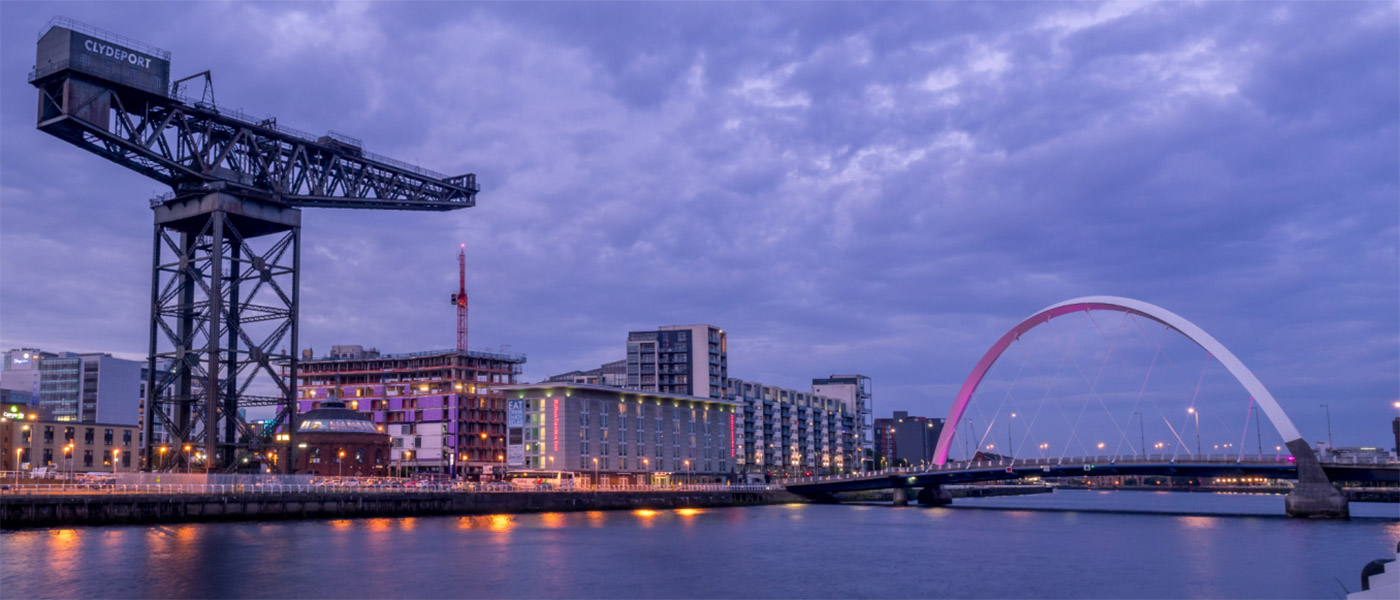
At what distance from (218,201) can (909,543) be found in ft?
179

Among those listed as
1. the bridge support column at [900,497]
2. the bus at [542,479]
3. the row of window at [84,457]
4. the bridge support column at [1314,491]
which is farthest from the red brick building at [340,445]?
the bridge support column at [1314,491]

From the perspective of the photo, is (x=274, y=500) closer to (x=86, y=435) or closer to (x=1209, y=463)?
(x=86, y=435)

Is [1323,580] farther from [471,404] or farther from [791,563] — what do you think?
[471,404]

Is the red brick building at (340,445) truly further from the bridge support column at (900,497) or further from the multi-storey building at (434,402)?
the bridge support column at (900,497)

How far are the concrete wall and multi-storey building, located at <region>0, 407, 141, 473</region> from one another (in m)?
51.0

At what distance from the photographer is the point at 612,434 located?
13562cm

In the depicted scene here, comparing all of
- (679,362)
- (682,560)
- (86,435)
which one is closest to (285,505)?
(682,560)

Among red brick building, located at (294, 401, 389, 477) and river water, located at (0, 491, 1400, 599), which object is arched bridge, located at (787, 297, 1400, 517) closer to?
river water, located at (0, 491, 1400, 599)

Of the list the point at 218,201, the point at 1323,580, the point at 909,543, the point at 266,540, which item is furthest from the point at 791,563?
the point at 218,201

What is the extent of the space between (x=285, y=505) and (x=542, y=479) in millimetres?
44768

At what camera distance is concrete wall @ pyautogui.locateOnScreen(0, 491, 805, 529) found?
237 ft

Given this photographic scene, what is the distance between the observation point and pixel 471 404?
162 m

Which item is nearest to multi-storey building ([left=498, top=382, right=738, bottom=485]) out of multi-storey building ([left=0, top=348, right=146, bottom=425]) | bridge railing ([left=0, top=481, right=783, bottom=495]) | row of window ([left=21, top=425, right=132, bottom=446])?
bridge railing ([left=0, top=481, right=783, bottom=495])

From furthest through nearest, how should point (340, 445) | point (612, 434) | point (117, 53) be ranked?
1. point (612, 434)
2. point (340, 445)
3. point (117, 53)
